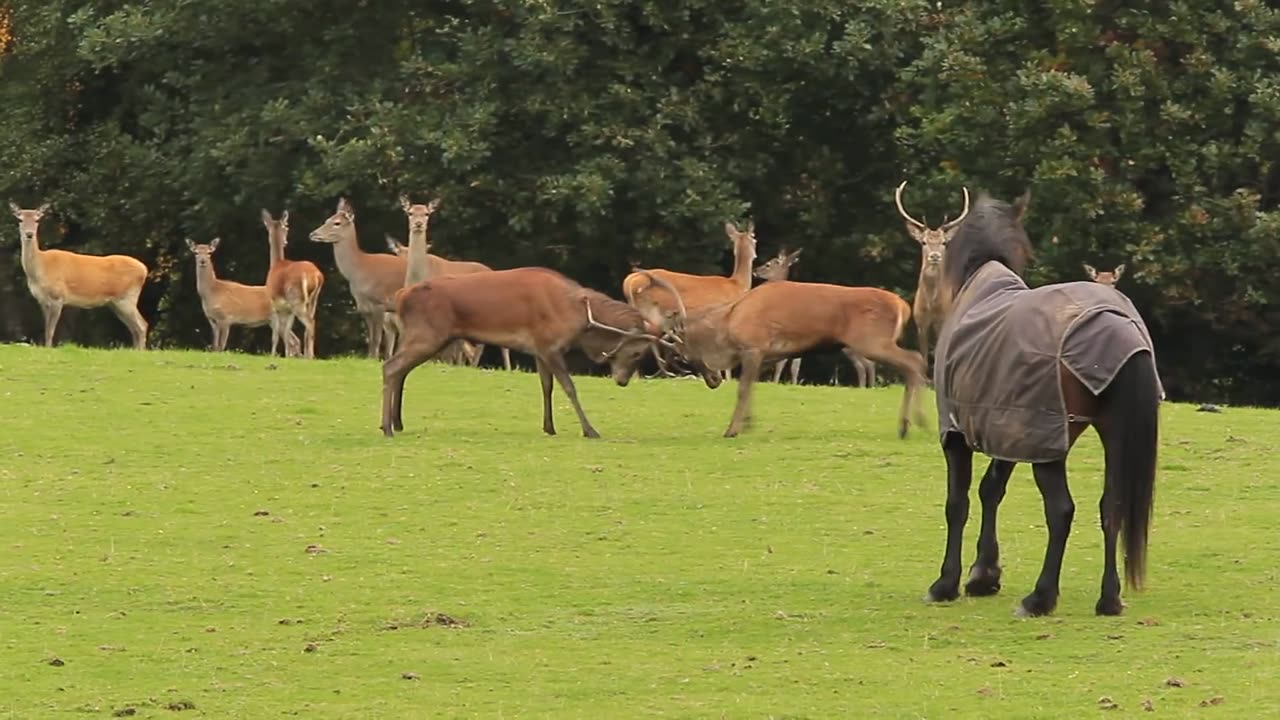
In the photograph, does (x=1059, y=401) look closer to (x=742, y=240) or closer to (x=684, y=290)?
(x=684, y=290)

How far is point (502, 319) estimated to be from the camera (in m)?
17.5

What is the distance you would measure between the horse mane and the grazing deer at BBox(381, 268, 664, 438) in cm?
617

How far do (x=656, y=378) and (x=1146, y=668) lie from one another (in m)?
12.9

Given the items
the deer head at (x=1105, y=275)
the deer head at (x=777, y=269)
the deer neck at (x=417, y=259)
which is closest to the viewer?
the deer neck at (x=417, y=259)

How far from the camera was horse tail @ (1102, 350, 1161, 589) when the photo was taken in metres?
9.95

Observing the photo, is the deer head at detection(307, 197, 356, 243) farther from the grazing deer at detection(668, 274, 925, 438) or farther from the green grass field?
the grazing deer at detection(668, 274, 925, 438)

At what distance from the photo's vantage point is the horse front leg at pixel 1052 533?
33.1 ft

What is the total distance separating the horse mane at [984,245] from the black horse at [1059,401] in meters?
0.72

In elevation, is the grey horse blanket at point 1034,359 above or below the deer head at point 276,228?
below

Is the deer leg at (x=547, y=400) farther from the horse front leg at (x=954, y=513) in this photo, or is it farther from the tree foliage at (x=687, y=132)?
the tree foliage at (x=687, y=132)

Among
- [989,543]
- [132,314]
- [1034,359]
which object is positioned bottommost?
[989,543]

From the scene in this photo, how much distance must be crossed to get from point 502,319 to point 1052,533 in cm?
796

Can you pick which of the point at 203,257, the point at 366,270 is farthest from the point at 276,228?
the point at 366,270

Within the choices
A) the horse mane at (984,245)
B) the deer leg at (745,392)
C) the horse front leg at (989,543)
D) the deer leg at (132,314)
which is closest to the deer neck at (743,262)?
the deer leg at (132,314)
